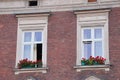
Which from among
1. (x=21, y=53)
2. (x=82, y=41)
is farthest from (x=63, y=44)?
→ (x=21, y=53)

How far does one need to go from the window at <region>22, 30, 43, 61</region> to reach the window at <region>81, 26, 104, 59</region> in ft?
7.63

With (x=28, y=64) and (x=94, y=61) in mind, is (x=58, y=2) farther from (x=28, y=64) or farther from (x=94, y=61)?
(x=94, y=61)

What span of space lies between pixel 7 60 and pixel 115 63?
225 inches

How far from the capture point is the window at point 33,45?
21047mm

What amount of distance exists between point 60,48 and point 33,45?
1.52m

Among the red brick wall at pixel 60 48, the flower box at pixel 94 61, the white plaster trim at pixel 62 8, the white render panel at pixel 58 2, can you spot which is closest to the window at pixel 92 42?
the flower box at pixel 94 61

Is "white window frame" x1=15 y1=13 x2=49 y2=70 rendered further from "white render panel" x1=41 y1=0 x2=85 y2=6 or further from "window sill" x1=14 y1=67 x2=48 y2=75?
"white render panel" x1=41 y1=0 x2=85 y2=6

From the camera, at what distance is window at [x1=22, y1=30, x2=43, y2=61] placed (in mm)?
21047

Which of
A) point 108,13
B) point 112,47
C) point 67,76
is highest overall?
point 108,13

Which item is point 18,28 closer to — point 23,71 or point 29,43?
point 29,43

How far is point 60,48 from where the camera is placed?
67.8 feet

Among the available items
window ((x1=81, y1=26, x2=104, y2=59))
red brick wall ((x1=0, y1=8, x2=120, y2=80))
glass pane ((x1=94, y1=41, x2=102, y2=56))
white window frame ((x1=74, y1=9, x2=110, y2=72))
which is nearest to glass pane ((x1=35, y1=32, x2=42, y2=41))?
red brick wall ((x1=0, y1=8, x2=120, y2=80))

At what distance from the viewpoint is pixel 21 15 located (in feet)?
70.4

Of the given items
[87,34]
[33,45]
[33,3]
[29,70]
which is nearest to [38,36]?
Result: [33,45]
